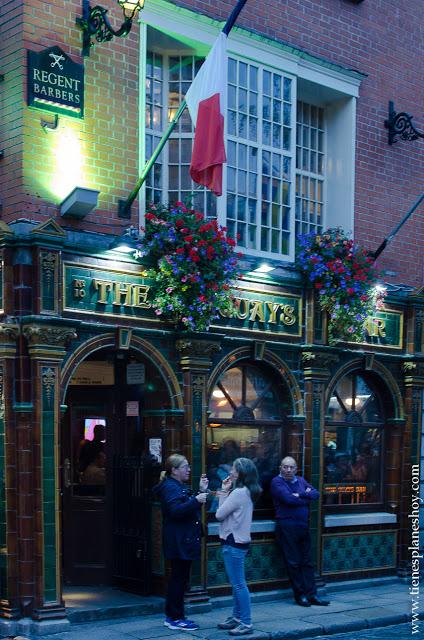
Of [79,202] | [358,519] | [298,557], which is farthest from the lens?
[358,519]

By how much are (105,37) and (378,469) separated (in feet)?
23.4

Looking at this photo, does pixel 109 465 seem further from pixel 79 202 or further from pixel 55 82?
pixel 55 82

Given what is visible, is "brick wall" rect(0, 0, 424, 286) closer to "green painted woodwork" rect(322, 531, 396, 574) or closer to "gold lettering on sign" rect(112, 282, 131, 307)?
"gold lettering on sign" rect(112, 282, 131, 307)

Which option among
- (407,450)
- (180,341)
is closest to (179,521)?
(180,341)

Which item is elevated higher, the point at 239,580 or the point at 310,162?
the point at 310,162

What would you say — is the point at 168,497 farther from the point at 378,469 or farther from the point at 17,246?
the point at 378,469

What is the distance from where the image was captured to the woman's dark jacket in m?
10.1

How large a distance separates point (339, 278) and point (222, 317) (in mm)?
1784

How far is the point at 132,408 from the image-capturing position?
12156 mm

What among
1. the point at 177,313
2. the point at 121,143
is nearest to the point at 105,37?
the point at 121,143

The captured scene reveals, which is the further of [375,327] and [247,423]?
[375,327]

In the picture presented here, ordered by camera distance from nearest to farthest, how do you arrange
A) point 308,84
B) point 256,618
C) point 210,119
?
point 210,119 < point 256,618 < point 308,84

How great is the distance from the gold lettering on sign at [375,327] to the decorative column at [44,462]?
5.14 metres

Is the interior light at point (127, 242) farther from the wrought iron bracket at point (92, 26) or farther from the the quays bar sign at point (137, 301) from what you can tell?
the wrought iron bracket at point (92, 26)
